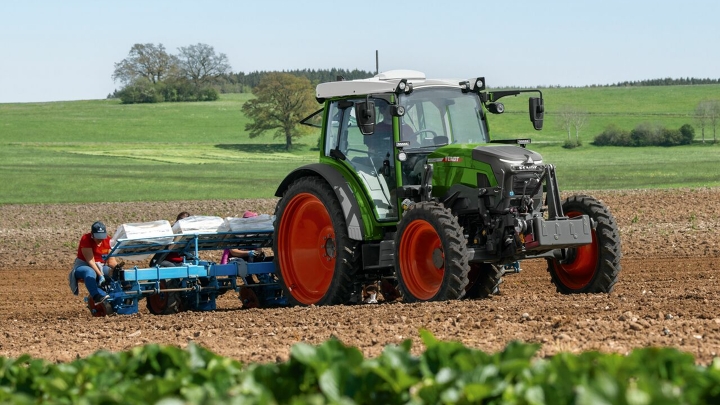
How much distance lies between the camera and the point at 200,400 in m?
4.00

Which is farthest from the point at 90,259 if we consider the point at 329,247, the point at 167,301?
the point at 329,247

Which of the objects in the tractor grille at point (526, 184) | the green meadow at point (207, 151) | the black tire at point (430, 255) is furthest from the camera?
the green meadow at point (207, 151)

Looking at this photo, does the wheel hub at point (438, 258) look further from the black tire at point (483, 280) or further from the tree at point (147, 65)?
the tree at point (147, 65)

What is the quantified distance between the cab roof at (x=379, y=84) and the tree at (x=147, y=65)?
9041 cm

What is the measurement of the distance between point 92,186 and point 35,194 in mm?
3223

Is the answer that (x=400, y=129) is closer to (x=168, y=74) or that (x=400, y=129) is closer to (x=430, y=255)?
(x=430, y=255)

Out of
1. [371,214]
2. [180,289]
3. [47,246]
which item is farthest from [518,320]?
[47,246]

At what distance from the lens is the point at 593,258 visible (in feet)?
35.6

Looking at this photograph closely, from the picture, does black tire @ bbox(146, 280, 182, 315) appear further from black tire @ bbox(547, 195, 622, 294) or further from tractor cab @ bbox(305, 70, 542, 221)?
black tire @ bbox(547, 195, 622, 294)

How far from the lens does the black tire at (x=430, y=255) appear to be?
9797 mm

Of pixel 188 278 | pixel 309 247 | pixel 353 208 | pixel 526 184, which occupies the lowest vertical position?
pixel 188 278

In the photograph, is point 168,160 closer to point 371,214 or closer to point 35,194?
point 35,194

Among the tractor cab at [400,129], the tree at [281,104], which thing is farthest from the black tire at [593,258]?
the tree at [281,104]

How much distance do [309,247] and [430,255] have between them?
193 centimetres
